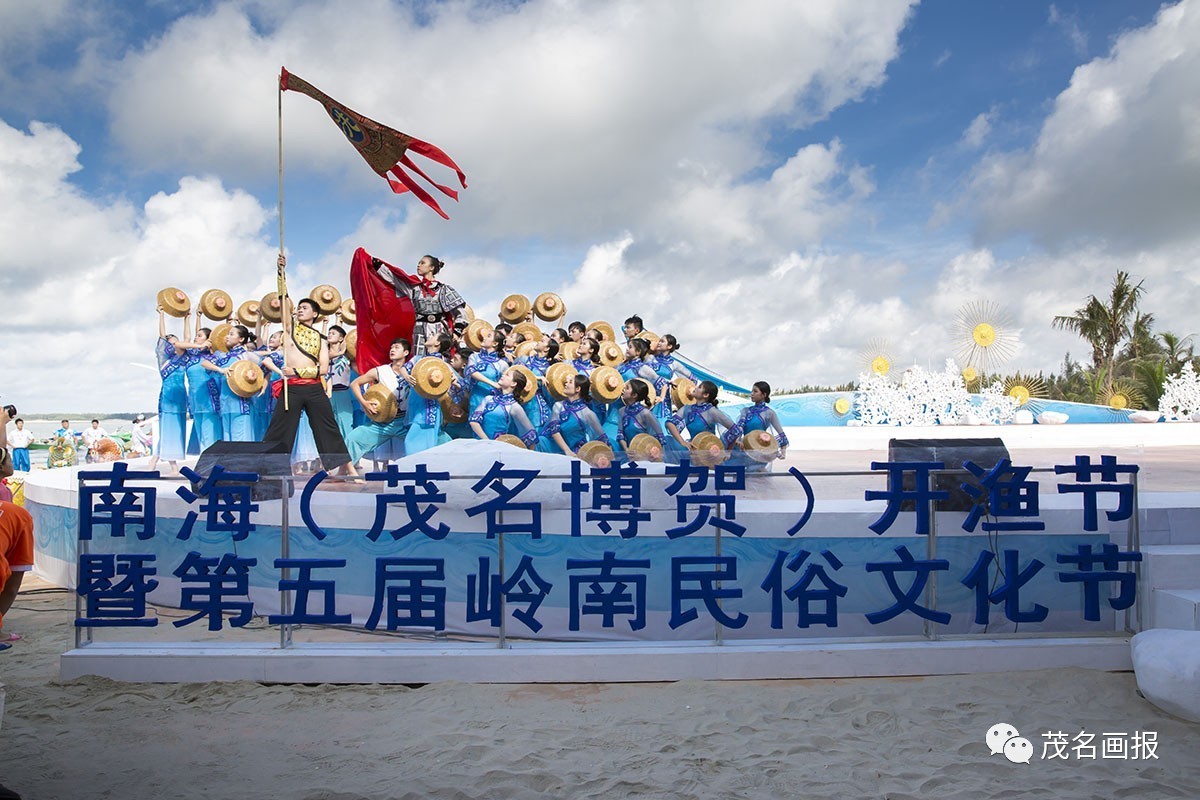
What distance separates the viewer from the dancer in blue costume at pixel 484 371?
7320 millimetres

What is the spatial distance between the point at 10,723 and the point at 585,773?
260cm

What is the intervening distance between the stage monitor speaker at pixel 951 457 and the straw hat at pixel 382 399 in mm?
4093

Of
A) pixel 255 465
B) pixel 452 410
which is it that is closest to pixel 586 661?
pixel 255 465

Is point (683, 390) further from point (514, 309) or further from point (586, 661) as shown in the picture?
point (586, 661)

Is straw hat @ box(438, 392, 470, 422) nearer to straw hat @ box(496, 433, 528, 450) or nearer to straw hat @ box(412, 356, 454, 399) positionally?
straw hat @ box(412, 356, 454, 399)

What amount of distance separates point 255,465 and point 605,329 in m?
4.87

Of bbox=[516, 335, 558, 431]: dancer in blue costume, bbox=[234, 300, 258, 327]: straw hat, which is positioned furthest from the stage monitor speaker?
bbox=[234, 300, 258, 327]: straw hat

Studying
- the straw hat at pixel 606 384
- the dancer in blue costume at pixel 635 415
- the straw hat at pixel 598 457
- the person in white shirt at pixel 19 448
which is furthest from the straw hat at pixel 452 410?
the person in white shirt at pixel 19 448

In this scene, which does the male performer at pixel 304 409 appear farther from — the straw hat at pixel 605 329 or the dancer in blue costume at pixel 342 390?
the straw hat at pixel 605 329

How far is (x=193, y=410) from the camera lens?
8.24 metres

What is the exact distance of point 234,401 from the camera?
8.03m

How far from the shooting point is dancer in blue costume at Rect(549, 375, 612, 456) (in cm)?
714

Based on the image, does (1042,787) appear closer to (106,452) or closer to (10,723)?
(10,723)

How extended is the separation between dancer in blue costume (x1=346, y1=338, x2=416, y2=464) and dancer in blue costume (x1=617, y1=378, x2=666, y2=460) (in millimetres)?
1797
